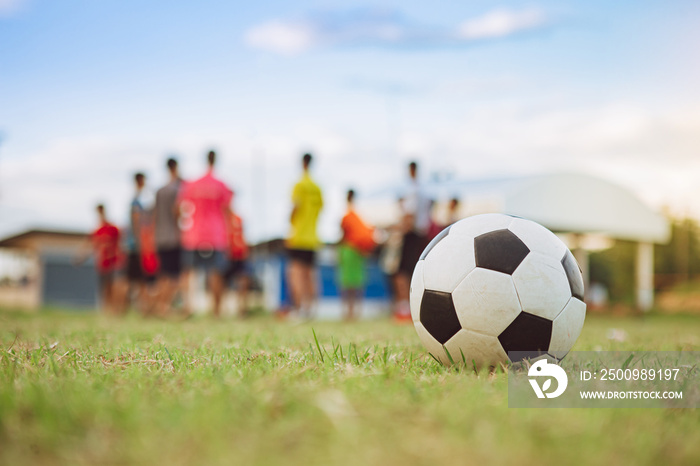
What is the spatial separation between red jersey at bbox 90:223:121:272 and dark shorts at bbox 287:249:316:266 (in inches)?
143

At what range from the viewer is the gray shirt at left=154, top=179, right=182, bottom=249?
839cm

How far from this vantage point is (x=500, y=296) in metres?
2.72

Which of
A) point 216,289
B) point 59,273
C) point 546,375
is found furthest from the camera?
point 59,273

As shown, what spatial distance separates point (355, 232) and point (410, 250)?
6.02 ft

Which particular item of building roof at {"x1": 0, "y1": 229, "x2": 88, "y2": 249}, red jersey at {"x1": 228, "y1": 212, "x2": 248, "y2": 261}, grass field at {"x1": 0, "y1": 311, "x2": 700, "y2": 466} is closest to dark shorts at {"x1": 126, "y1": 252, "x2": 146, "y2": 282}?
red jersey at {"x1": 228, "y1": 212, "x2": 248, "y2": 261}

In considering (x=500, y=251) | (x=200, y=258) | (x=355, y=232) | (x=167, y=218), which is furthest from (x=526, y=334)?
(x=355, y=232)

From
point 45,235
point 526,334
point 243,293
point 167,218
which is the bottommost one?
point 243,293

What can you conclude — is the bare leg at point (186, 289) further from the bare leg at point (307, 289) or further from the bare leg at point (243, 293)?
the bare leg at point (243, 293)

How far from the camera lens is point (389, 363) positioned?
2.84m

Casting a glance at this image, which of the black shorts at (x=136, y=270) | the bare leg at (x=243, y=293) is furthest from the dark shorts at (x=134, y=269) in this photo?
the bare leg at (x=243, y=293)

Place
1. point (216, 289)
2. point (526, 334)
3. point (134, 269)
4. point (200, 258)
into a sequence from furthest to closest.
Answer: point (134, 269), point (216, 289), point (200, 258), point (526, 334)

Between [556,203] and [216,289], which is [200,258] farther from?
[556,203]

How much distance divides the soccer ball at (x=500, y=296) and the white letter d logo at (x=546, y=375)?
0.17 meters

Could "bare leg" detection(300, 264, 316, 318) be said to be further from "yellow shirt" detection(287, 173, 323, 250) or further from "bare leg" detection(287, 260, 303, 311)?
"yellow shirt" detection(287, 173, 323, 250)
